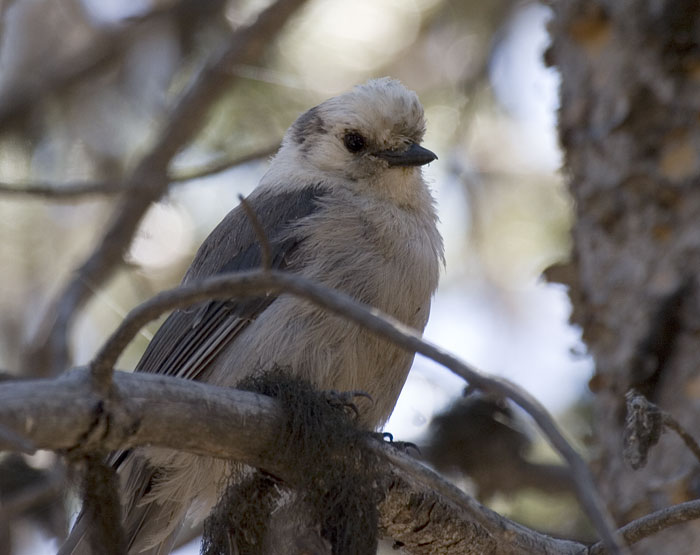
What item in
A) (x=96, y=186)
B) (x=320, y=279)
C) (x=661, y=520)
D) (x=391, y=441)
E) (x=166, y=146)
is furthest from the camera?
(x=166, y=146)

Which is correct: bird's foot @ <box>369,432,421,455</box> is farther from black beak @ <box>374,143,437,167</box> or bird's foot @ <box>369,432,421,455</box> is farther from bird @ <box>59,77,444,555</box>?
black beak @ <box>374,143,437,167</box>

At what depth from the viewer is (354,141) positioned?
4.19 m

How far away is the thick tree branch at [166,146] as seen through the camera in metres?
4.74

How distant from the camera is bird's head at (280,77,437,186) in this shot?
409 centimetres

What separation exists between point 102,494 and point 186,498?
150cm

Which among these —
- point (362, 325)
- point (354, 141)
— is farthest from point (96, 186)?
point (362, 325)

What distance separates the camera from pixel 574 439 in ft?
17.3

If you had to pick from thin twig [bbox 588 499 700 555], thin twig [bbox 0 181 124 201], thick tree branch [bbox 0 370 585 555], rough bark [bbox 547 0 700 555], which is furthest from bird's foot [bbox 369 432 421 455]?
thin twig [bbox 0 181 124 201]

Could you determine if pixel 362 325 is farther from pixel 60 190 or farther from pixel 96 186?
pixel 96 186

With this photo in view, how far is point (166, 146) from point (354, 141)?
115 cm

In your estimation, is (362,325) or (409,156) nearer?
(362,325)

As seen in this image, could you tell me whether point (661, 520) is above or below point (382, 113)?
below

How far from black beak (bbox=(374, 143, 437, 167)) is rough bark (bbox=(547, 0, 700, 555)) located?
2.29ft

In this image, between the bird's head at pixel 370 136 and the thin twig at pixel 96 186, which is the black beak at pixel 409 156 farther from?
the thin twig at pixel 96 186
